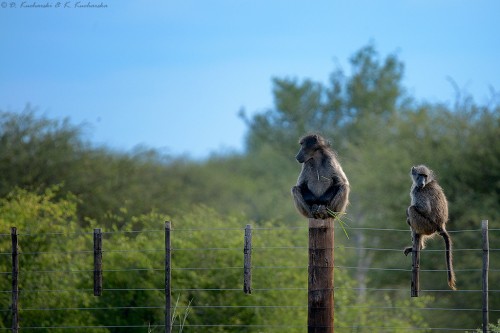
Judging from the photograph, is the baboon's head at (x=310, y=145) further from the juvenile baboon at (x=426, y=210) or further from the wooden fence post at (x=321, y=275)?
the wooden fence post at (x=321, y=275)

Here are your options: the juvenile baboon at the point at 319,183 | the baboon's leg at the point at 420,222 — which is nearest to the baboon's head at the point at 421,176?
the baboon's leg at the point at 420,222

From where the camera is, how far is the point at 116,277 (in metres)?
18.3

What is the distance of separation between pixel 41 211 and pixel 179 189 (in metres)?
19.6

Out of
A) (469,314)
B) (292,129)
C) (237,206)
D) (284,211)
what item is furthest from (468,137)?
(292,129)

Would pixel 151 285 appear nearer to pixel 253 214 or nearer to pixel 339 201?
pixel 339 201

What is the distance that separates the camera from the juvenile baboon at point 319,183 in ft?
32.7

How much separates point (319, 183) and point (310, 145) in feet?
1.84

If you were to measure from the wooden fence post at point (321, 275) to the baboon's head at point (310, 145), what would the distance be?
1786mm

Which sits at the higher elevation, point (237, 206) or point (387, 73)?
point (387, 73)

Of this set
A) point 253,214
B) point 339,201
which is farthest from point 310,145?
point 253,214

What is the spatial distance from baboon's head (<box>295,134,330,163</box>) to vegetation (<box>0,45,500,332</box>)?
1.33 metres

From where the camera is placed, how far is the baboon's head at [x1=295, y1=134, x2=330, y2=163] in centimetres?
1071

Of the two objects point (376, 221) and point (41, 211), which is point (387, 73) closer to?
point (376, 221)

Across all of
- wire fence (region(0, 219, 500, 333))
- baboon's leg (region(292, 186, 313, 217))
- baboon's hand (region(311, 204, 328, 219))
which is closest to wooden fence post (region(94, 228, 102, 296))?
baboon's leg (region(292, 186, 313, 217))
